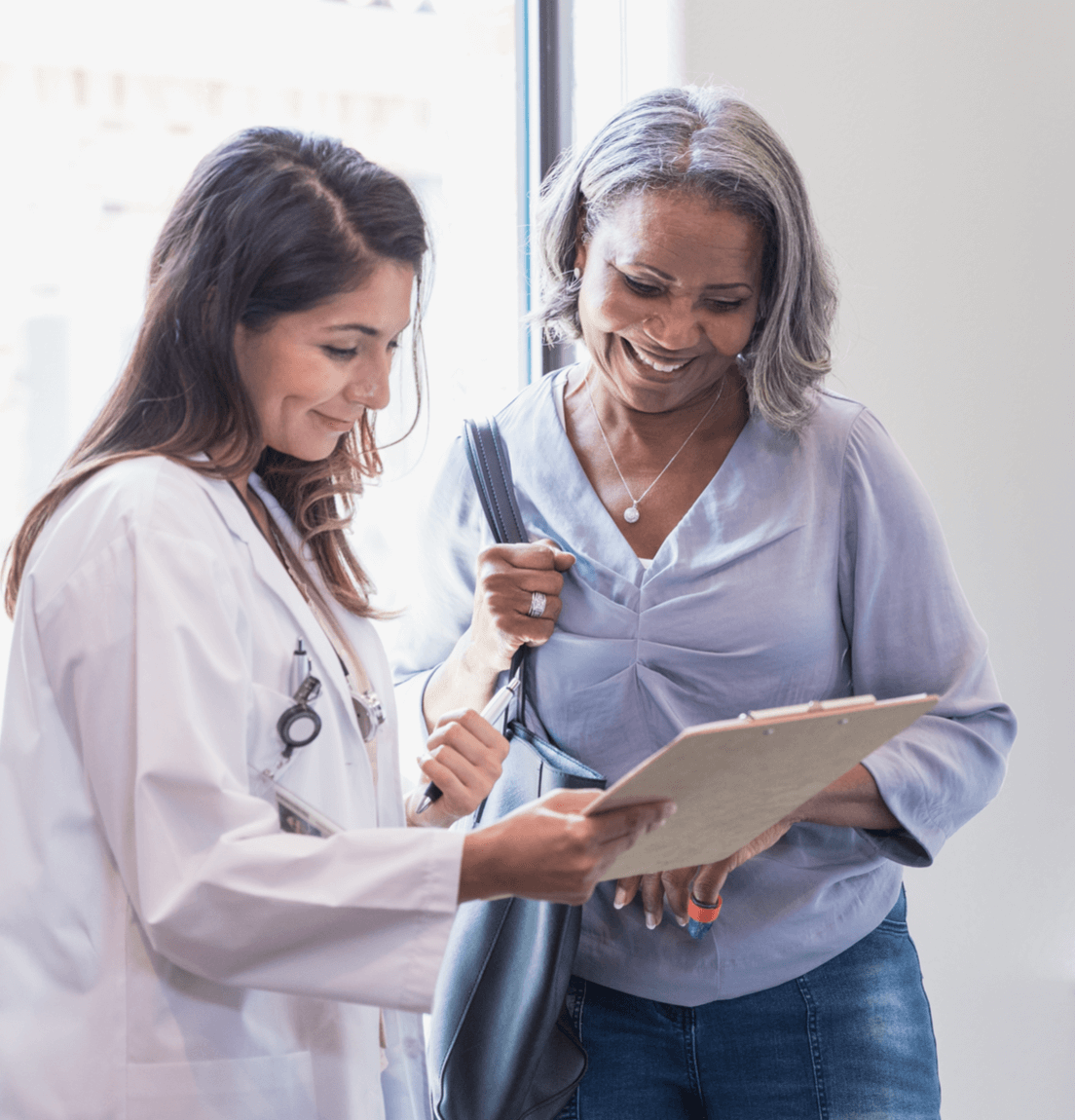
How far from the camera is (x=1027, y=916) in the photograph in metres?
2.10

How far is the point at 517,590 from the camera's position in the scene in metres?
1.30

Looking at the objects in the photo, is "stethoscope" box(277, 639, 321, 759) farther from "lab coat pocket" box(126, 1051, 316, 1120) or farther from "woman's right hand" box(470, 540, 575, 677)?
"woman's right hand" box(470, 540, 575, 677)

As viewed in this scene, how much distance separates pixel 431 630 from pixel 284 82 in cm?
89

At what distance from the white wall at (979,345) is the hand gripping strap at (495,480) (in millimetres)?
718

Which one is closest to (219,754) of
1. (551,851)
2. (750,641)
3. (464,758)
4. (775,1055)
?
(551,851)

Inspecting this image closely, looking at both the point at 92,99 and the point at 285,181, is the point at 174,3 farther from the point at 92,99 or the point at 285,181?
the point at 285,181

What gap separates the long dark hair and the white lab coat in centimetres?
6

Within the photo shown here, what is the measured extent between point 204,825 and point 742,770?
39 centimetres

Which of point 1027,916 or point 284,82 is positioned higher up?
point 284,82

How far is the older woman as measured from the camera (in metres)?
1.25

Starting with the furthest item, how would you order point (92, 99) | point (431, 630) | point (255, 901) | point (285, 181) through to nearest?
point (92, 99), point (431, 630), point (285, 181), point (255, 901)

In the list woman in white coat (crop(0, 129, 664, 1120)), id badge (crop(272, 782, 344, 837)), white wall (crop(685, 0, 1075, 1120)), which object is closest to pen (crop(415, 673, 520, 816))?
woman in white coat (crop(0, 129, 664, 1120))

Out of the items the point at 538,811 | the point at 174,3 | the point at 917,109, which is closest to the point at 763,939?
the point at 538,811

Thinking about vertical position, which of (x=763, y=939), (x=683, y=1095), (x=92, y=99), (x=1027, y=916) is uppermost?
(x=92, y=99)
